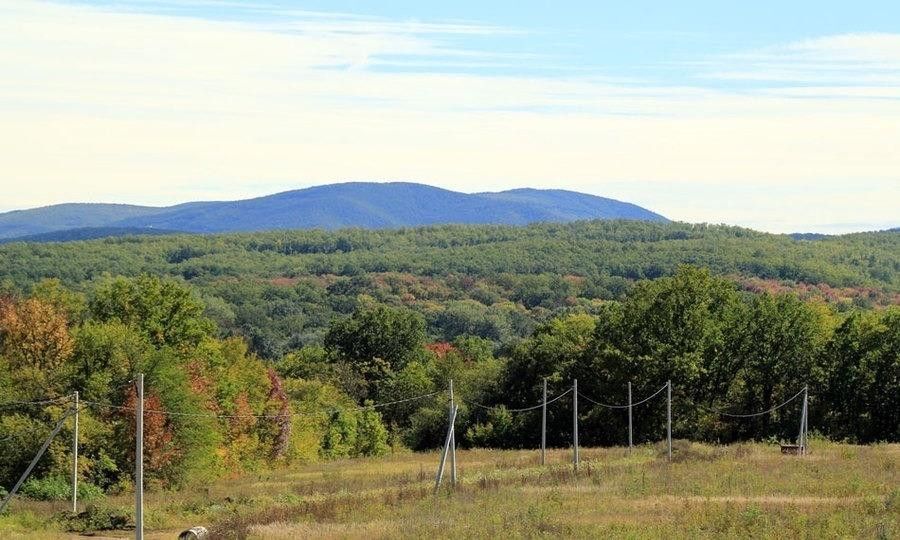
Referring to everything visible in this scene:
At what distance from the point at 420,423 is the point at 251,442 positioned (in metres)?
21.9

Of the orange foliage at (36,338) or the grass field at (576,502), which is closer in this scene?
the grass field at (576,502)

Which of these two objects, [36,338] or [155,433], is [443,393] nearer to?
[36,338]

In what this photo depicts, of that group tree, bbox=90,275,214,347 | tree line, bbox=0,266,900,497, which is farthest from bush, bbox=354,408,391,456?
tree, bbox=90,275,214,347

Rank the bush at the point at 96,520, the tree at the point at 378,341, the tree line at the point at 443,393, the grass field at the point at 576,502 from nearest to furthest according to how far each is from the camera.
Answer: the grass field at the point at 576,502
the bush at the point at 96,520
the tree line at the point at 443,393
the tree at the point at 378,341

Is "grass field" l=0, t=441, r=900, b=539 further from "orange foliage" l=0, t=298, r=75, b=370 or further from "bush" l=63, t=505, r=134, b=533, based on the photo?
"orange foliage" l=0, t=298, r=75, b=370

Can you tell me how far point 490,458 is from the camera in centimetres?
7456

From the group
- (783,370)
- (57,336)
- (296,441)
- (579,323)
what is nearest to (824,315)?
(783,370)

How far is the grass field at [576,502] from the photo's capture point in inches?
1478

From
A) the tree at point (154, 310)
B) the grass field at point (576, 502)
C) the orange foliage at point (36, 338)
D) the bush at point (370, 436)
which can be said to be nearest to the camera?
the grass field at point (576, 502)

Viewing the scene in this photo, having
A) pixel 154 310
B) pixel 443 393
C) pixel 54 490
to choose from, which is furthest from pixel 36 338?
pixel 443 393

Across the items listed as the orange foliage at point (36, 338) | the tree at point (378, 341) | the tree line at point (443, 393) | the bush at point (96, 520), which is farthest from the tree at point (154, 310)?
the tree at point (378, 341)

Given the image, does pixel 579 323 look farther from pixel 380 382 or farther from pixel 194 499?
pixel 194 499

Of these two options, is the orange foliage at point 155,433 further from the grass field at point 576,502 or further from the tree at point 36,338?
the tree at point 36,338

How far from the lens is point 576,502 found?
44.2m
